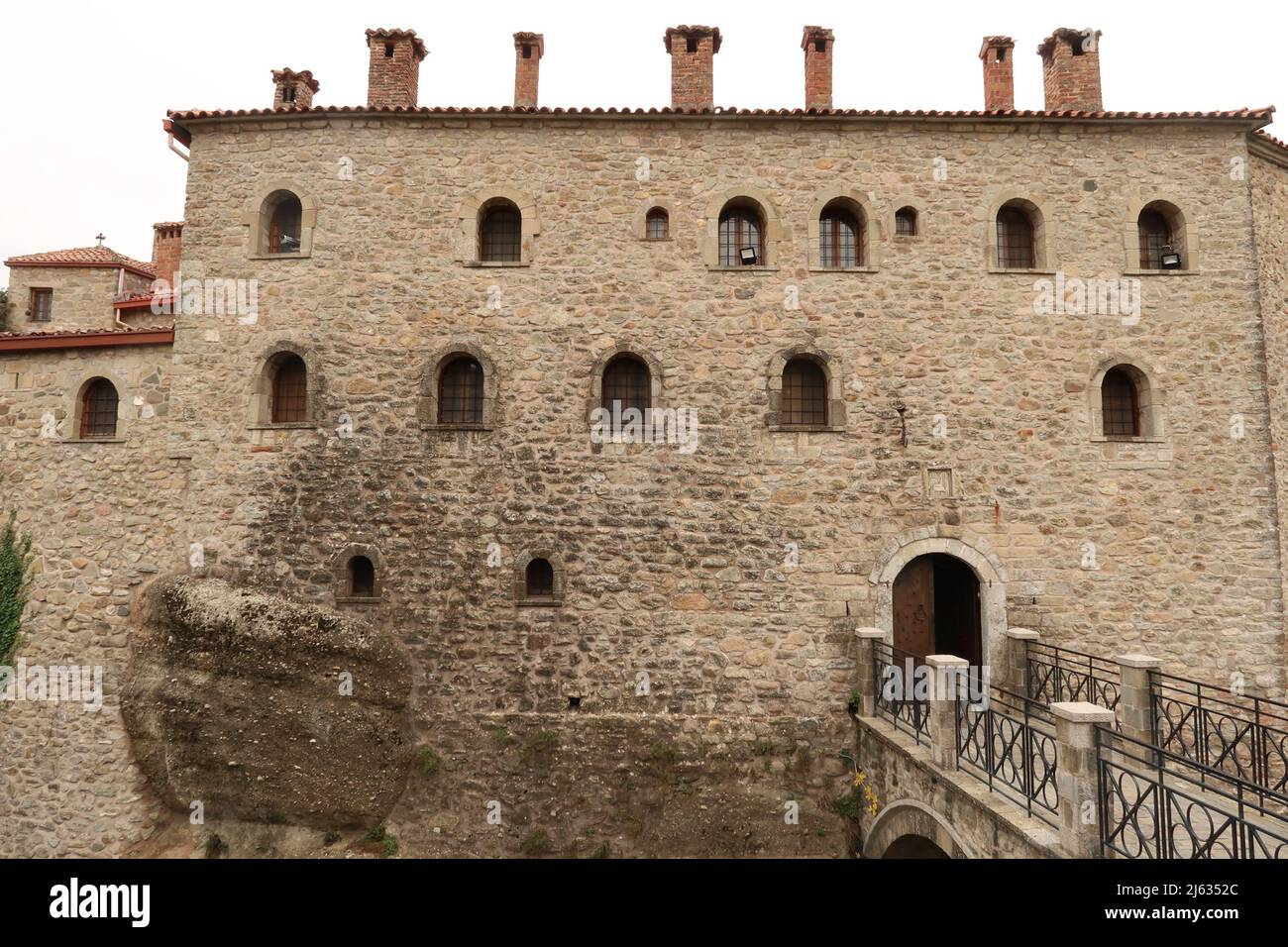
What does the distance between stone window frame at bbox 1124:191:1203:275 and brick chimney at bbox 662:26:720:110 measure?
6876mm

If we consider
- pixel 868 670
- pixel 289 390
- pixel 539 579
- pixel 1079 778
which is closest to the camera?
pixel 1079 778

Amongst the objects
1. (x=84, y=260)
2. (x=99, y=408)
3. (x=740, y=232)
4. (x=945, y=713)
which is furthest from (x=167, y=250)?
(x=945, y=713)

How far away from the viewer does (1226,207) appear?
35.1 feet

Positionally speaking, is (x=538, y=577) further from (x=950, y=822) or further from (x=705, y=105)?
(x=705, y=105)

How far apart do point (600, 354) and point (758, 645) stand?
5020 mm

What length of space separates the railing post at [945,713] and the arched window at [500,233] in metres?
8.52

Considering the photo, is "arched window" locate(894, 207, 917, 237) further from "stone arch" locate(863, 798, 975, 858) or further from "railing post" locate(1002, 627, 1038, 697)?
"stone arch" locate(863, 798, 975, 858)

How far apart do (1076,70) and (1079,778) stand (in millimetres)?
11461

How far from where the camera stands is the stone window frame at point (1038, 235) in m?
10.6

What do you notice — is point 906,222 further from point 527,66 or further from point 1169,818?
point 1169,818

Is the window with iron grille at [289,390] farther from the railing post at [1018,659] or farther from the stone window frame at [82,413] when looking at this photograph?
the railing post at [1018,659]

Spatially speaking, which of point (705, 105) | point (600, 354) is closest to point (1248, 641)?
point (600, 354)

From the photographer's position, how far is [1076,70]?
11.3m

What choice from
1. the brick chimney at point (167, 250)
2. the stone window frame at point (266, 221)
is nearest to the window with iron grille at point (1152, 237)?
the stone window frame at point (266, 221)
